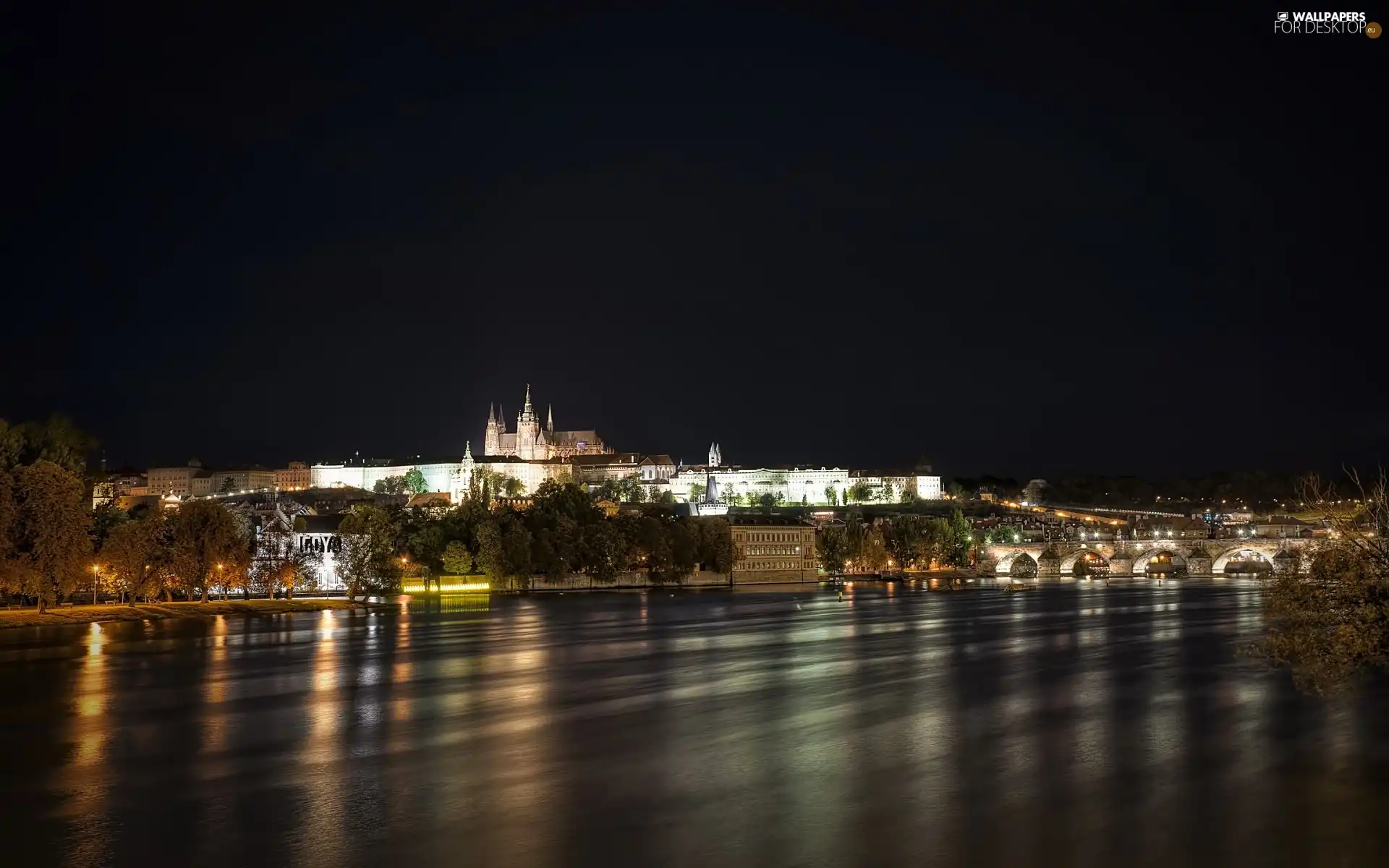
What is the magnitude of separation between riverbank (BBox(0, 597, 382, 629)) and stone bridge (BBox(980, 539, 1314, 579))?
5775 centimetres

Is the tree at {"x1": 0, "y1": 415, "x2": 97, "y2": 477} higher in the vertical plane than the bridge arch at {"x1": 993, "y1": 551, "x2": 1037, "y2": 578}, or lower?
higher

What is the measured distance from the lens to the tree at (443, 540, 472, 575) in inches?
2554

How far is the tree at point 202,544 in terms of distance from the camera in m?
47.5

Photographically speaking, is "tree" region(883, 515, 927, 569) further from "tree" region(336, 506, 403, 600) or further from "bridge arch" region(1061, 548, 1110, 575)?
"tree" region(336, 506, 403, 600)

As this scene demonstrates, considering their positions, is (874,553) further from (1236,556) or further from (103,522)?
(103,522)

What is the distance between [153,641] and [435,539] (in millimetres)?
28824

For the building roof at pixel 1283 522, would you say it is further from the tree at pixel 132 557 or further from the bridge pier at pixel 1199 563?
the tree at pixel 132 557

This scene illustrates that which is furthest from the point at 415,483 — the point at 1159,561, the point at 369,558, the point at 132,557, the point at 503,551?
the point at 132,557

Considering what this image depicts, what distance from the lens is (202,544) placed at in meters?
48.5

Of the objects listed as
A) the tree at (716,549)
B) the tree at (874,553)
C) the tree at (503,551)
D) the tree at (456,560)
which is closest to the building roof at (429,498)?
the tree at (874,553)

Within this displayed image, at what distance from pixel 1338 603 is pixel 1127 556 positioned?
286ft

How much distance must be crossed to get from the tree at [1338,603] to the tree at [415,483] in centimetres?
13976

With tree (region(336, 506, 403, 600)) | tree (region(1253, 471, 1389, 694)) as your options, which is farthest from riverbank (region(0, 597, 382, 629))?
tree (region(1253, 471, 1389, 694))

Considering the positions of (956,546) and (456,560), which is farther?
(956,546)
